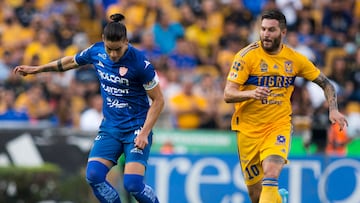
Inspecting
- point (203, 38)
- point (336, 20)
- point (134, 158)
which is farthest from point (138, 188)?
point (336, 20)

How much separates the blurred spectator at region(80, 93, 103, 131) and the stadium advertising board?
2.07 metres

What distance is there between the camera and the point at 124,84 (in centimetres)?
1197

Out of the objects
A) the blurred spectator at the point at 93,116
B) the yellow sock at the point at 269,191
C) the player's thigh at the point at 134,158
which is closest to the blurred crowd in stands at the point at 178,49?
the blurred spectator at the point at 93,116

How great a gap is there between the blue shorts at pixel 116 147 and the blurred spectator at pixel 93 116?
5650 mm

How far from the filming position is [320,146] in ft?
57.3

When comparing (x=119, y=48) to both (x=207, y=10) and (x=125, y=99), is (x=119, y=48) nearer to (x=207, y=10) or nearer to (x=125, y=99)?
(x=125, y=99)

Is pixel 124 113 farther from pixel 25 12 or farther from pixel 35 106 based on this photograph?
pixel 25 12

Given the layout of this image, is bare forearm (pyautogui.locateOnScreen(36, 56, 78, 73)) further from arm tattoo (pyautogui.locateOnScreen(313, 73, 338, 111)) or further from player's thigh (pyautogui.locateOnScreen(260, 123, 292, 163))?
arm tattoo (pyautogui.locateOnScreen(313, 73, 338, 111))

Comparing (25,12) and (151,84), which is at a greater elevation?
(25,12)

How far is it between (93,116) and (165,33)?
406 cm

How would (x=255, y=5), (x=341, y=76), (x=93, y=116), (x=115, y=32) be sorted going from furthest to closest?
1. (x=255, y=5)
2. (x=341, y=76)
3. (x=93, y=116)
4. (x=115, y=32)

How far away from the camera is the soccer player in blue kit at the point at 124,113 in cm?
1187

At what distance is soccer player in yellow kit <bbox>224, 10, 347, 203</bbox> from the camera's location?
12.0 m

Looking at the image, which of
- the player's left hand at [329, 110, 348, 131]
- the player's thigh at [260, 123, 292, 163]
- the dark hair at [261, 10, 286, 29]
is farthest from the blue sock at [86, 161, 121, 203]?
the player's left hand at [329, 110, 348, 131]
